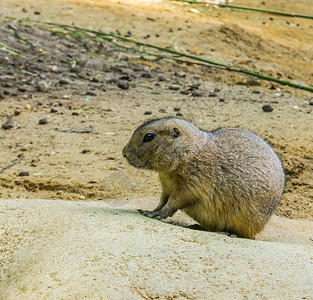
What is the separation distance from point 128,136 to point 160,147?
217cm

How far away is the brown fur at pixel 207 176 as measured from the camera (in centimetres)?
374

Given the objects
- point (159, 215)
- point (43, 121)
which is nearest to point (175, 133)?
point (159, 215)

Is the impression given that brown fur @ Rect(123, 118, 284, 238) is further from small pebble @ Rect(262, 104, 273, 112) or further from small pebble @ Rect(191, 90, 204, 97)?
small pebble @ Rect(191, 90, 204, 97)

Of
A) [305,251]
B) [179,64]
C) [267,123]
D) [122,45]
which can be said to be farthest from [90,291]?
[122,45]

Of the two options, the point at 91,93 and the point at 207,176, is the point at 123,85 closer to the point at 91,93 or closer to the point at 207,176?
the point at 91,93

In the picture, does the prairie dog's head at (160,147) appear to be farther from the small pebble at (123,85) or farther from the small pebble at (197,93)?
the small pebble at (123,85)

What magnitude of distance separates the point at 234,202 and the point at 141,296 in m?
1.61

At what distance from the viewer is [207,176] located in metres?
3.75

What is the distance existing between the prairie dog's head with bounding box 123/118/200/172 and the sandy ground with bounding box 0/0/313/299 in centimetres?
42

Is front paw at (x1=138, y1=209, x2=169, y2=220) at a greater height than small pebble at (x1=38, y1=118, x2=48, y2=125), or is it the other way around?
front paw at (x1=138, y1=209, x2=169, y2=220)

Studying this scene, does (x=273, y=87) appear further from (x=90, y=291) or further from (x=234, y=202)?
(x=90, y=291)

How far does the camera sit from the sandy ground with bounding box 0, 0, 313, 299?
257 cm

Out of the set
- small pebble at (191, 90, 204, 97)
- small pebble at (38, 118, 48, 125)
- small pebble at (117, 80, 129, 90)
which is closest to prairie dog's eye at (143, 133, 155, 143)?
small pebble at (38, 118, 48, 125)

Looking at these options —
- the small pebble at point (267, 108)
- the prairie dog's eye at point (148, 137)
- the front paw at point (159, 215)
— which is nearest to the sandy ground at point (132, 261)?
the front paw at point (159, 215)
